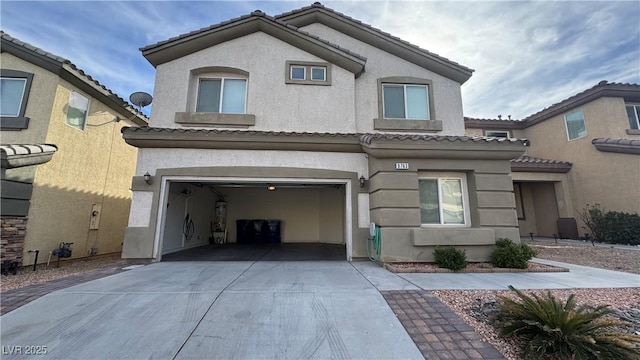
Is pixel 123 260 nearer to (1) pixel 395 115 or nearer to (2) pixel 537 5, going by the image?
(1) pixel 395 115

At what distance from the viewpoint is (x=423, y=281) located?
5230 millimetres

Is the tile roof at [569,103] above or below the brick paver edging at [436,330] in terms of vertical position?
above

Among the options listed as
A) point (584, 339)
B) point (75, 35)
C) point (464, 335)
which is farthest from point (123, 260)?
point (584, 339)

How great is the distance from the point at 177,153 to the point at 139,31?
18.7ft

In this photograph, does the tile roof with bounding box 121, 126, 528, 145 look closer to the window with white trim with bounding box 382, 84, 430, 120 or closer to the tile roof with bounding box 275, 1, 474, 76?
the window with white trim with bounding box 382, 84, 430, 120

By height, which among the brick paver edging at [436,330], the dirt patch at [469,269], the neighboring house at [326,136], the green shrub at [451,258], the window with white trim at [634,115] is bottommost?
the brick paver edging at [436,330]

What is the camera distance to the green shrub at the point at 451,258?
6.21 m

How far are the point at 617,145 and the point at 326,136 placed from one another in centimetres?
1415

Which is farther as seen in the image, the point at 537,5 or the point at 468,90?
the point at 468,90

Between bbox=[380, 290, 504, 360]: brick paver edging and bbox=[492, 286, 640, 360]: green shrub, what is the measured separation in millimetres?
388

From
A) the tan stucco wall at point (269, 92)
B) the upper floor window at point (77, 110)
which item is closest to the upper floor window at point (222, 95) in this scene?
the tan stucco wall at point (269, 92)

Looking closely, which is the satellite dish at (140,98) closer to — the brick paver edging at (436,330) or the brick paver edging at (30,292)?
the brick paver edging at (30,292)

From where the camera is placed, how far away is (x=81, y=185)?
28.5 ft

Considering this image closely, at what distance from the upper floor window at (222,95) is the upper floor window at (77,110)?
387cm
